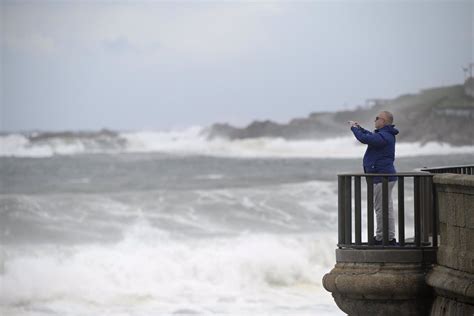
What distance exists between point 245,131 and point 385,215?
→ 48.2m

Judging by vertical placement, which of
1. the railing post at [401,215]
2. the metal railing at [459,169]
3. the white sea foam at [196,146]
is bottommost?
the railing post at [401,215]

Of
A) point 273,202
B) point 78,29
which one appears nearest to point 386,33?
point 78,29

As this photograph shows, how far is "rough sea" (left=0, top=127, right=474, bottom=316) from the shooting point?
27.1m

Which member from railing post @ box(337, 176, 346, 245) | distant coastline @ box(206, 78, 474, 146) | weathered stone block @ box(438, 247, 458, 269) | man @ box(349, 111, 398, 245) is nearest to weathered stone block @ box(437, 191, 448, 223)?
weathered stone block @ box(438, 247, 458, 269)

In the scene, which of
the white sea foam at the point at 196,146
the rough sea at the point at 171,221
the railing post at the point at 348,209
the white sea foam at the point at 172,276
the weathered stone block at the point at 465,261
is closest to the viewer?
the weathered stone block at the point at 465,261

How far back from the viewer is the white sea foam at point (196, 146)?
54.3 m

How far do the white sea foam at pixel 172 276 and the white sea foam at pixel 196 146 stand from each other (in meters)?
18.7

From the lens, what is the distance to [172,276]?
30.2 metres

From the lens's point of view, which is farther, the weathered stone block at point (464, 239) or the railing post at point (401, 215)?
the railing post at point (401, 215)

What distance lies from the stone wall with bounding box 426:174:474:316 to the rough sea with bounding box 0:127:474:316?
1273cm

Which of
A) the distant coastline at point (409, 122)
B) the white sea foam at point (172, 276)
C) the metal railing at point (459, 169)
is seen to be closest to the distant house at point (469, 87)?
the distant coastline at point (409, 122)

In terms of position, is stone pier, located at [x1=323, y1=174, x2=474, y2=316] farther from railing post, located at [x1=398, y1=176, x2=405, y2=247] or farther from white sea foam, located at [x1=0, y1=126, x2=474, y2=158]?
white sea foam, located at [x1=0, y1=126, x2=474, y2=158]

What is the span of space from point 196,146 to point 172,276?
27.2 meters

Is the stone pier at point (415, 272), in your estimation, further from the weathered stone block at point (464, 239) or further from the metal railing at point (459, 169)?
the metal railing at point (459, 169)
